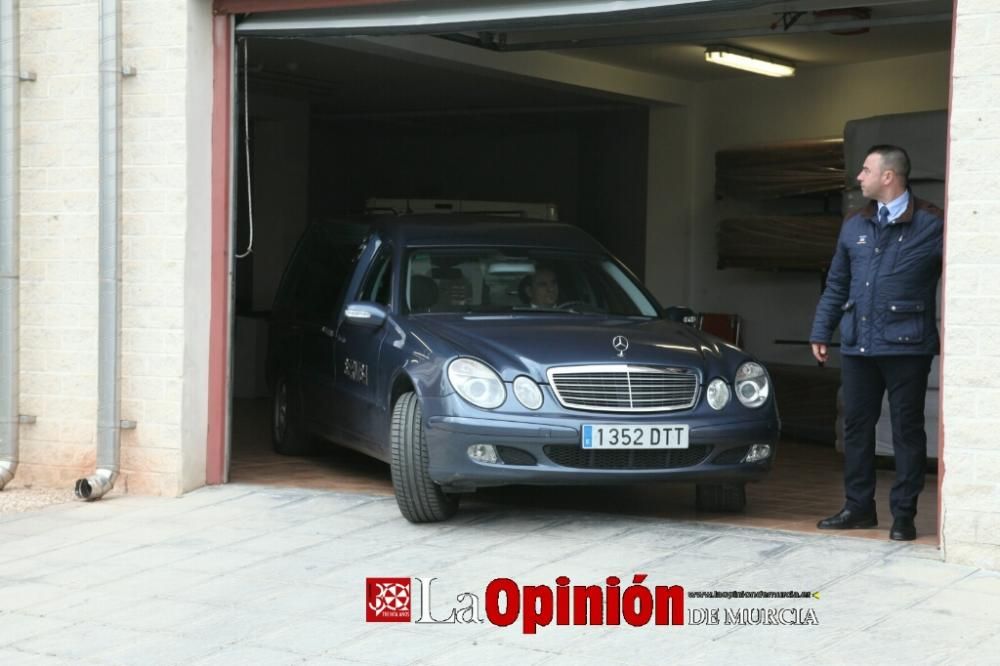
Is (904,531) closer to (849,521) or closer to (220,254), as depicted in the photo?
(849,521)

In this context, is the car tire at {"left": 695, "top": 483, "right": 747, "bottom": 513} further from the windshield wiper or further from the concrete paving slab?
the windshield wiper

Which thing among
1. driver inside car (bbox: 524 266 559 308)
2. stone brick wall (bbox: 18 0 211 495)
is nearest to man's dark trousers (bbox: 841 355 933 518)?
driver inside car (bbox: 524 266 559 308)

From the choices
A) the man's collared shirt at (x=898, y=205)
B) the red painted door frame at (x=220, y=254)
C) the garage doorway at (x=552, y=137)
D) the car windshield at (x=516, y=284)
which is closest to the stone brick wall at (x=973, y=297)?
the man's collared shirt at (x=898, y=205)

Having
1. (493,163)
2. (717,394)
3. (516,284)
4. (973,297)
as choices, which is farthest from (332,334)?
(493,163)

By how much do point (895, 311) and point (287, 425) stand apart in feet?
16.3

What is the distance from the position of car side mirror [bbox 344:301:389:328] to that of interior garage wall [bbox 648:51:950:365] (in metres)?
6.93

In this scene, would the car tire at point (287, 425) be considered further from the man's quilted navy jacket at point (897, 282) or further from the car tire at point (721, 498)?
the man's quilted navy jacket at point (897, 282)

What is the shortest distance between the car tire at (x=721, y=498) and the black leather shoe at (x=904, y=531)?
105 centimetres

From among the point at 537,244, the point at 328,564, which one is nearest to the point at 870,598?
the point at 328,564

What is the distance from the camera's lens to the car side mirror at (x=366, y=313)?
8773 mm

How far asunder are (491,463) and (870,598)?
2088 millimetres

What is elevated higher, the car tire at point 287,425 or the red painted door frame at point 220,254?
the red painted door frame at point 220,254

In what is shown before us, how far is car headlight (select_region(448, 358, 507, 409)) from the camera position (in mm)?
7801

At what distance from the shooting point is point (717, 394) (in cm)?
802
